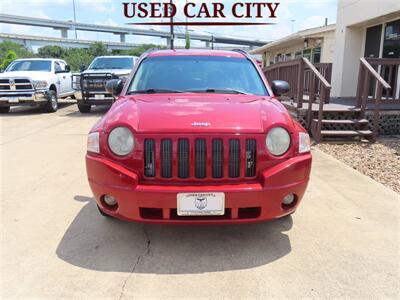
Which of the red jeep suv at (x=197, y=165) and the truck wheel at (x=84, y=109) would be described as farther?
the truck wheel at (x=84, y=109)

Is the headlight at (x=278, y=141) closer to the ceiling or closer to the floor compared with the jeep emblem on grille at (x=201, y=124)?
closer to the floor

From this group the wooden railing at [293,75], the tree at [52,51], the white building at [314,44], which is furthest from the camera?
the tree at [52,51]

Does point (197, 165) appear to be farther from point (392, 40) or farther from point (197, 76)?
point (392, 40)

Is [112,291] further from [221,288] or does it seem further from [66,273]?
[221,288]

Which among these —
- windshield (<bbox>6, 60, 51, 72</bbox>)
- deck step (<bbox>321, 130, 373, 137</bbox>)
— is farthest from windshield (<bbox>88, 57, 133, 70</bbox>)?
deck step (<bbox>321, 130, 373, 137</bbox>)

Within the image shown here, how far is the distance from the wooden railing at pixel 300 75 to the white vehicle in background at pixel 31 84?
7.91 m

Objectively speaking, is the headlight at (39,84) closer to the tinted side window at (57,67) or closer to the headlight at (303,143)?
the tinted side window at (57,67)

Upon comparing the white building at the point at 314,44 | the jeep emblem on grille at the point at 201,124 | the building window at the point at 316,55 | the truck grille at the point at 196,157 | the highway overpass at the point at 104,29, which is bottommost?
the truck grille at the point at 196,157

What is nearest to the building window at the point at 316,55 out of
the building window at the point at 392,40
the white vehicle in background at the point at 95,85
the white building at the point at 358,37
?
the white building at the point at 358,37

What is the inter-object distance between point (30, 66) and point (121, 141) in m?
12.4

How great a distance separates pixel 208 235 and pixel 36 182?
279 cm

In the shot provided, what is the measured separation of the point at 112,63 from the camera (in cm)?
1327

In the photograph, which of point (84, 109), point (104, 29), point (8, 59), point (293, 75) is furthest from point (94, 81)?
point (104, 29)

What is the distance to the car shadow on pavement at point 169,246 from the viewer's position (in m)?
2.85
